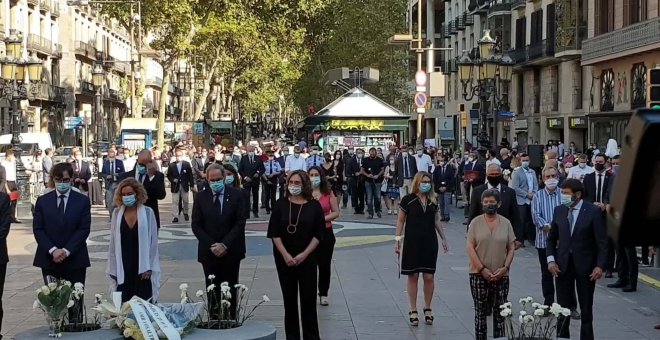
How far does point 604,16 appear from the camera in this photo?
38.5 metres

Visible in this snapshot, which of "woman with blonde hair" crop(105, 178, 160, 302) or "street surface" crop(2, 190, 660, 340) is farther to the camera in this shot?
"street surface" crop(2, 190, 660, 340)

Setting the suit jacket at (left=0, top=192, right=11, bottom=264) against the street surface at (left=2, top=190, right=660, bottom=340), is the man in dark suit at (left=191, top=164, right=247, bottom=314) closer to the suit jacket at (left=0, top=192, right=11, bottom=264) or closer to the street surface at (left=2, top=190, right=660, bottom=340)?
the street surface at (left=2, top=190, right=660, bottom=340)

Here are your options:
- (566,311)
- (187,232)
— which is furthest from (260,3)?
(566,311)

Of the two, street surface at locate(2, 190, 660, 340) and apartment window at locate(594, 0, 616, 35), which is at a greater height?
apartment window at locate(594, 0, 616, 35)

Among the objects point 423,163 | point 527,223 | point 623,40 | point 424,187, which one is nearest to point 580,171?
point 527,223

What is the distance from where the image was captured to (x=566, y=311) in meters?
7.45

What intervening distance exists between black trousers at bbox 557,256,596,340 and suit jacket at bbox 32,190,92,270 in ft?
14.7

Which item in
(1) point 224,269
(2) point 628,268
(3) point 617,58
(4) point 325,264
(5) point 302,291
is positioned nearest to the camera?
(5) point 302,291

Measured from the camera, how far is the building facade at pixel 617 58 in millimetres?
33594

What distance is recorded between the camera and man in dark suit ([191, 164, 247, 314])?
9414 mm

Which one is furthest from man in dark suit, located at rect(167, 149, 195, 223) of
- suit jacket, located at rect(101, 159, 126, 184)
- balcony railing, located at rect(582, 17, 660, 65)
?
balcony railing, located at rect(582, 17, 660, 65)

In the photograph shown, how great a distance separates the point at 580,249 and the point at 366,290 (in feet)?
14.2

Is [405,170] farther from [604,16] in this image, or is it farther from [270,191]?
[604,16]

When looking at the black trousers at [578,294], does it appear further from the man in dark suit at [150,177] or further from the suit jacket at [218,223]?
the man in dark suit at [150,177]
